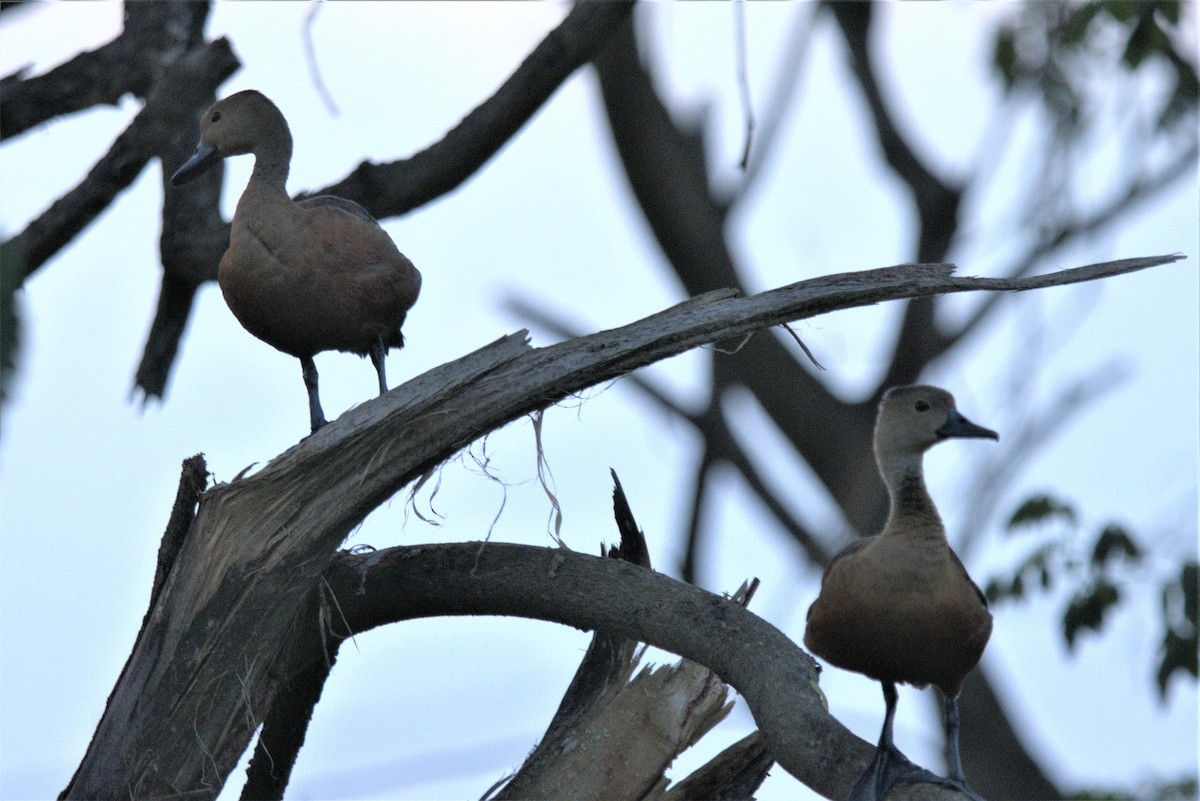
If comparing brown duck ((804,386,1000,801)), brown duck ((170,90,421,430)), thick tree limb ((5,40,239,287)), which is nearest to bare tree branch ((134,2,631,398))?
thick tree limb ((5,40,239,287))

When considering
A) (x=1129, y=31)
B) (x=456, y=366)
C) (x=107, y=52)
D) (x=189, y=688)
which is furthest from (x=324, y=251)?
(x=1129, y=31)

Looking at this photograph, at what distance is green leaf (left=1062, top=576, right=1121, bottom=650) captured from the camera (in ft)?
23.2

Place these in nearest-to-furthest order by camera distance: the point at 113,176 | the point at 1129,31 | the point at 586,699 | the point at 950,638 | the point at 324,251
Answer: the point at 950,638 → the point at 324,251 → the point at 586,699 → the point at 113,176 → the point at 1129,31

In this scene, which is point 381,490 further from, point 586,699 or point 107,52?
point 107,52

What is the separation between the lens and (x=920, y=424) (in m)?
3.98

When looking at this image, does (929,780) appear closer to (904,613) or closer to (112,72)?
(904,613)

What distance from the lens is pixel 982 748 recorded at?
40.2ft

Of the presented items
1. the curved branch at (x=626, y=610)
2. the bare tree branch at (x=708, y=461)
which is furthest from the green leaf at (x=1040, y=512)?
the bare tree branch at (x=708, y=461)

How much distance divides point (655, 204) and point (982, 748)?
17.4 ft

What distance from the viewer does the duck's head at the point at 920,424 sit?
13.0 ft

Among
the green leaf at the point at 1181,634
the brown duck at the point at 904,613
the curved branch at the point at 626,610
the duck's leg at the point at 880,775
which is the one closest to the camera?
the duck's leg at the point at 880,775

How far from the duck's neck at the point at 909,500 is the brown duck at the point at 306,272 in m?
1.39

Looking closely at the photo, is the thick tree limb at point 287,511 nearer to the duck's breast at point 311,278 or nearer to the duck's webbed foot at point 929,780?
the duck's breast at point 311,278

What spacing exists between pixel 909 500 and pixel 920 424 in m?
0.31
